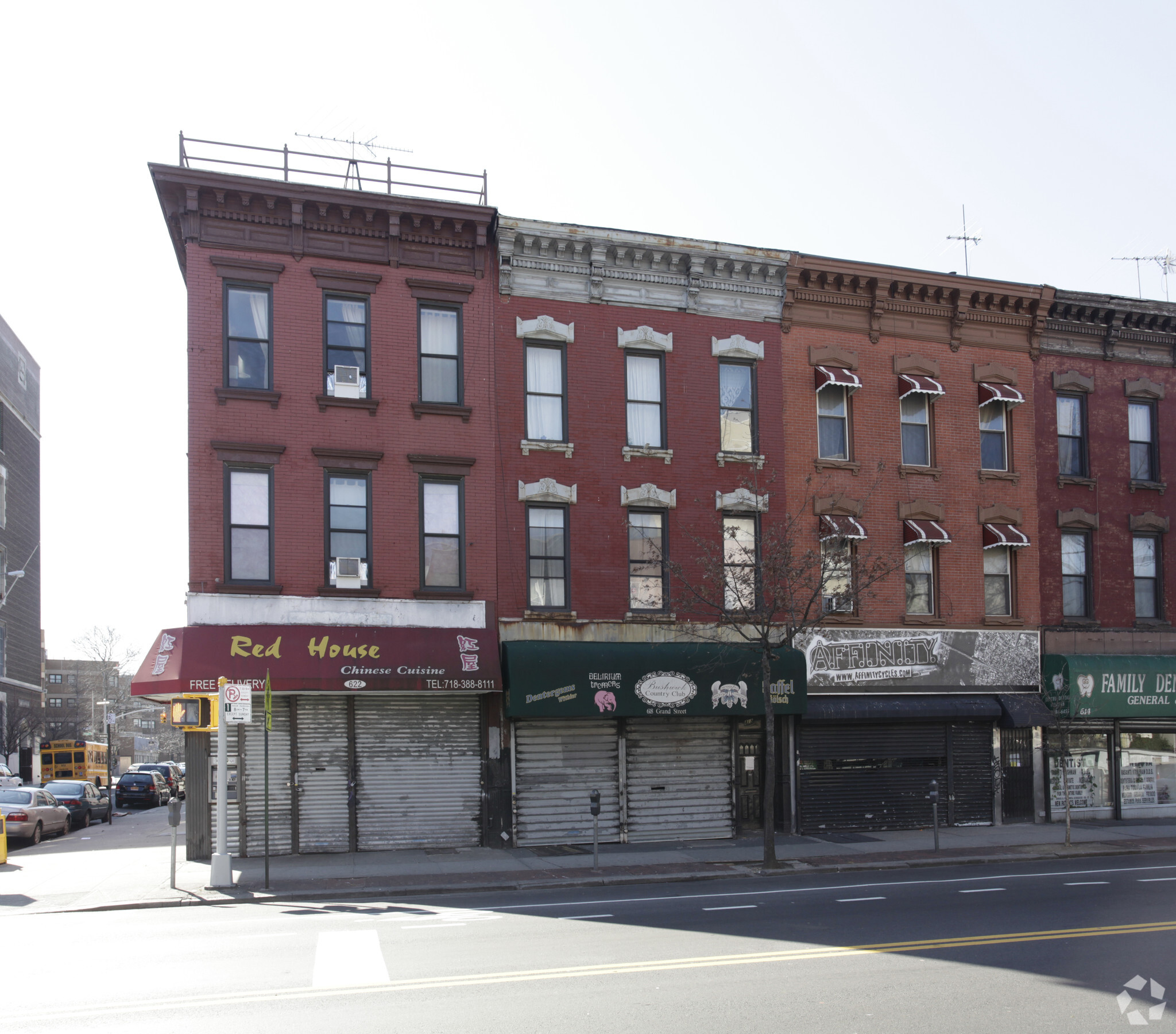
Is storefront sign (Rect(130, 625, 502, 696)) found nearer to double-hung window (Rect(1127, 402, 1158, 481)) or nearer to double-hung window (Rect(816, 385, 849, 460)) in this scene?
double-hung window (Rect(816, 385, 849, 460))

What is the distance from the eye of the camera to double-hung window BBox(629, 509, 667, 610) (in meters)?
23.5

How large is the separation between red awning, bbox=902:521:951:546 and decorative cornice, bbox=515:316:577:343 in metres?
8.73

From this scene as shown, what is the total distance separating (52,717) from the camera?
80562 mm

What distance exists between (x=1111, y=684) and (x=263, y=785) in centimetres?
1886

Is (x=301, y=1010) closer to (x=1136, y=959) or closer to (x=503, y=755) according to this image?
(x=1136, y=959)

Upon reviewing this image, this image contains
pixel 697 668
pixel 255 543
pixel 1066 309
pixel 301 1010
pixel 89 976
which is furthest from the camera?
pixel 1066 309

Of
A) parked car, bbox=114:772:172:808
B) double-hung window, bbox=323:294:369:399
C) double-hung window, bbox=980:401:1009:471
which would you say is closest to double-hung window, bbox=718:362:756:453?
double-hung window, bbox=980:401:1009:471

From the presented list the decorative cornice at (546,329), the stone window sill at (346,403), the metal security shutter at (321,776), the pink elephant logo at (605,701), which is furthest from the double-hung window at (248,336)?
the pink elephant logo at (605,701)

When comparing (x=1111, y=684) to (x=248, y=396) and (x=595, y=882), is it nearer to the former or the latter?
(x=595, y=882)

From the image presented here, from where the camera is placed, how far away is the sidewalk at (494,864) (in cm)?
1683

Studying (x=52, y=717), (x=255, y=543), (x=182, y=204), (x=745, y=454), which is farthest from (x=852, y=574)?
(x=52, y=717)

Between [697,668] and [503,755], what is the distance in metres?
4.24

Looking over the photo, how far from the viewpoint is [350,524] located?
71.3ft

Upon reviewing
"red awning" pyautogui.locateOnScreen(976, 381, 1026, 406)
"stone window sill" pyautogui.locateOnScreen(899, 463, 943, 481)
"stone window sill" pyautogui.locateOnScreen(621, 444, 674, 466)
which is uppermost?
"red awning" pyautogui.locateOnScreen(976, 381, 1026, 406)
